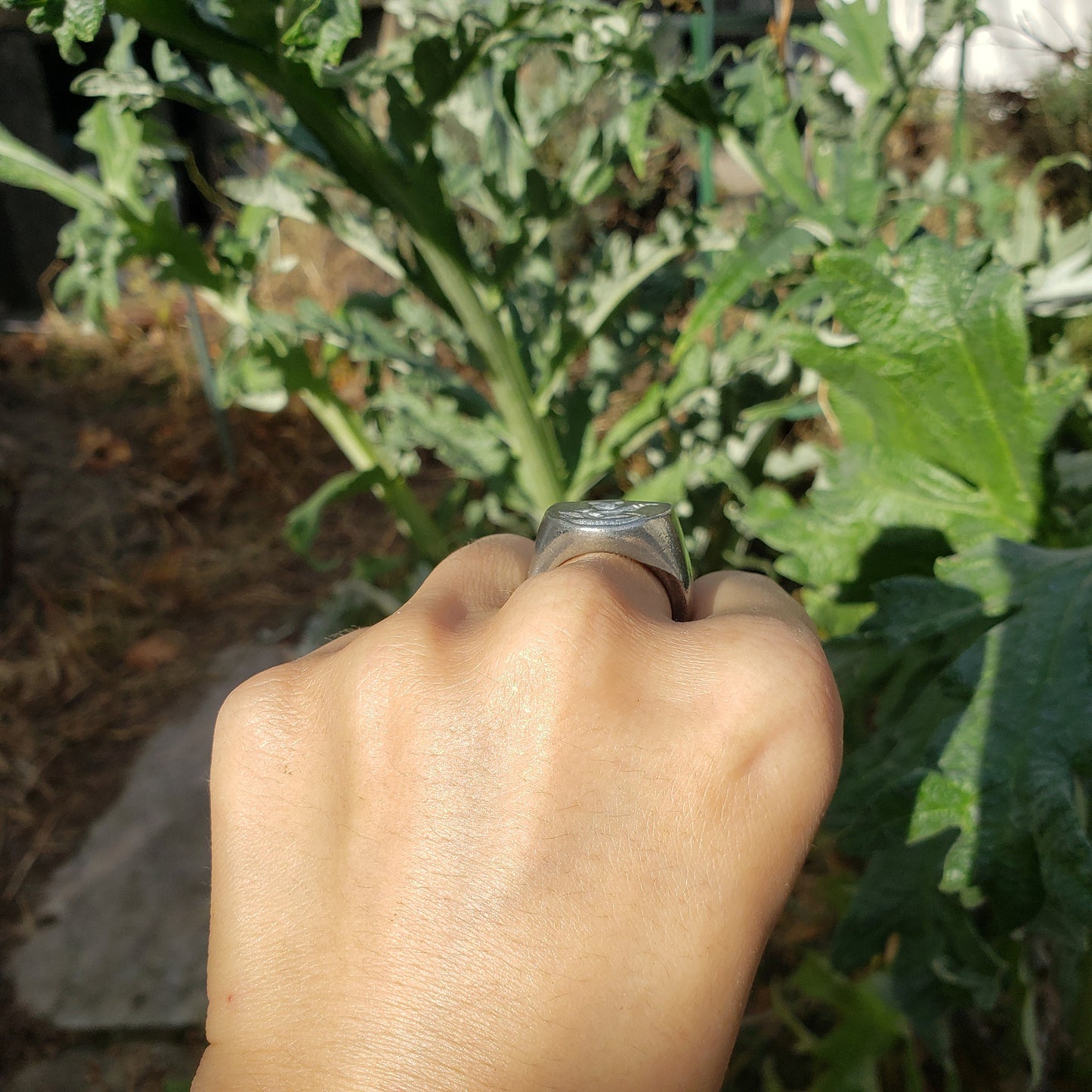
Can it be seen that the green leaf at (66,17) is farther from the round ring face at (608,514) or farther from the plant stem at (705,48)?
the plant stem at (705,48)

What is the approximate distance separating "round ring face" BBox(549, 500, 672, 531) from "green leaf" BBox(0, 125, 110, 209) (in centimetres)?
128

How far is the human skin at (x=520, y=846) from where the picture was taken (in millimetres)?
463

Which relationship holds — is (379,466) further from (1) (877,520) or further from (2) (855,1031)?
(2) (855,1031)

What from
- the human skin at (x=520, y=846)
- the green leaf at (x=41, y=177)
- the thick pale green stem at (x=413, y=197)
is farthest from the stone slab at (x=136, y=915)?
the human skin at (x=520, y=846)

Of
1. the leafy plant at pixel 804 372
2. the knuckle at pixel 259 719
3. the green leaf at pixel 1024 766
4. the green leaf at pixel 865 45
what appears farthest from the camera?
the green leaf at pixel 865 45

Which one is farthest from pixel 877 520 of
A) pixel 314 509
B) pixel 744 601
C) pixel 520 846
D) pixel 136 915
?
pixel 136 915

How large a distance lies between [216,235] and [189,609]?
4.56 ft

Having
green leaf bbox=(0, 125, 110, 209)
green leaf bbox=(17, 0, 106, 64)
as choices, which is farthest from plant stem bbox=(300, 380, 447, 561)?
green leaf bbox=(17, 0, 106, 64)

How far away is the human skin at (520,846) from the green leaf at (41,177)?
1.35 m

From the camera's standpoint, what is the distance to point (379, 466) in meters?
1.89

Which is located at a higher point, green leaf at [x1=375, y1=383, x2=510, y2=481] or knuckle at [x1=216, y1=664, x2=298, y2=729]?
knuckle at [x1=216, y1=664, x2=298, y2=729]

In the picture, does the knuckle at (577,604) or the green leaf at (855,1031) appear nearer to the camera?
the knuckle at (577,604)

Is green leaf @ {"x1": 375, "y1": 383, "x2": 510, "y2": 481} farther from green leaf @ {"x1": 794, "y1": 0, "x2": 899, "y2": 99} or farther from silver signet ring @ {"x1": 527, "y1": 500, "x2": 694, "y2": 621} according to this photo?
silver signet ring @ {"x1": 527, "y1": 500, "x2": 694, "y2": 621}

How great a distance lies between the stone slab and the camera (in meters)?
1.88
